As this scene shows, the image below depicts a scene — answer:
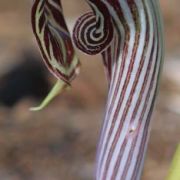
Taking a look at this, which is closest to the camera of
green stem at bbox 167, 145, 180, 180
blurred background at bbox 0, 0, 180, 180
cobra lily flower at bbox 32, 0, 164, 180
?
cobra lily flower at bbox 32, 0, 164, 180

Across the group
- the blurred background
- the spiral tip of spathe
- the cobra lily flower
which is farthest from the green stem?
the blurred background

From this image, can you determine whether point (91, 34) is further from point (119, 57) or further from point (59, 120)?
point (59, 120)

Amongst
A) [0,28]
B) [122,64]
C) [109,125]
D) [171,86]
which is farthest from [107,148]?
[0,28]

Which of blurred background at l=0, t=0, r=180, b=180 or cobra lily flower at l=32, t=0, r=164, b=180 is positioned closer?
cobra lily flower at l=32, t=0, r=164, b=180

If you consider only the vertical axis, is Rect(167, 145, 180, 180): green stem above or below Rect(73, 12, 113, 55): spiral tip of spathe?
below

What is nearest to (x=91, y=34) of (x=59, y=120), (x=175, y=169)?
(x=175, y=169)

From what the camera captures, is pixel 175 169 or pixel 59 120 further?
pixel 59 120

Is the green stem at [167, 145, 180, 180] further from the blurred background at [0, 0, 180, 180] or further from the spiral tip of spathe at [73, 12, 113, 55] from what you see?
the blurred background at [0, 0, 180, 180]

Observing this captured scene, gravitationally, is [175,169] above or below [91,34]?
below
